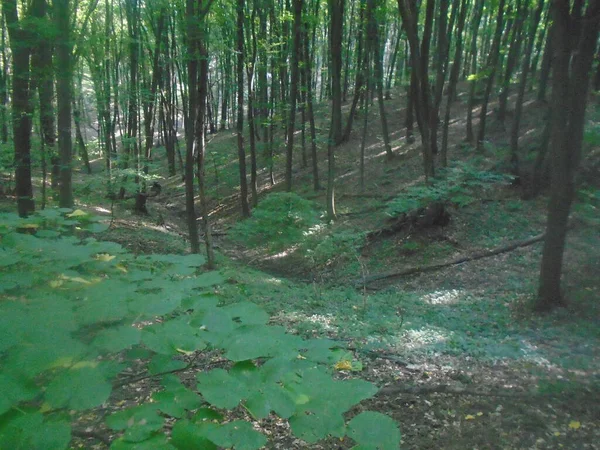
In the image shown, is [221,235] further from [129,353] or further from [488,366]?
[129,353]

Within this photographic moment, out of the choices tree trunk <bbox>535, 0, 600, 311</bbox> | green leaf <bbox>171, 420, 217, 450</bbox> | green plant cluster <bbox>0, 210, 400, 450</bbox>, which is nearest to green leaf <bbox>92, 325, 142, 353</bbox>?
green plant cluster <bbox>0, 210, 400, 450</bbox>

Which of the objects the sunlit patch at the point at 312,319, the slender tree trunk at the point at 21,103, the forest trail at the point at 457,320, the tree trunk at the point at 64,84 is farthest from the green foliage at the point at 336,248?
the slender tree trunk at the point at 21,103

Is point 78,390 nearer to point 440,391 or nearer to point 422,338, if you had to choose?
point 440,391

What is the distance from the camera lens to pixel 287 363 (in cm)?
148

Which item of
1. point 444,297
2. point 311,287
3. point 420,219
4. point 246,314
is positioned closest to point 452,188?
point 420,219

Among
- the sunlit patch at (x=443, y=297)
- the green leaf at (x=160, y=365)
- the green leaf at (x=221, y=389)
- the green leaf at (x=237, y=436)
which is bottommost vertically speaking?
the sunlit patch at (x=443, y=297)

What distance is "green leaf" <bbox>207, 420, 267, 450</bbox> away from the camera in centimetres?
125

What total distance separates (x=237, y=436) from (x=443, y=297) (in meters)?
8.23

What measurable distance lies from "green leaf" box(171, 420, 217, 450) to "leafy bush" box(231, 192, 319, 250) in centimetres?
1059

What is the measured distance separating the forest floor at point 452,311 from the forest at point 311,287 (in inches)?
1.5

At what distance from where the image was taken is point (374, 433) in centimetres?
138

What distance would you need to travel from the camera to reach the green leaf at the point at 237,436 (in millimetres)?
1249

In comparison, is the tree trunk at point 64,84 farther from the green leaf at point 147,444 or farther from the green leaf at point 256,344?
the green leaf at point 147,444

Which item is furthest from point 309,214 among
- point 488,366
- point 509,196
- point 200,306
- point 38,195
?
point 38,195
